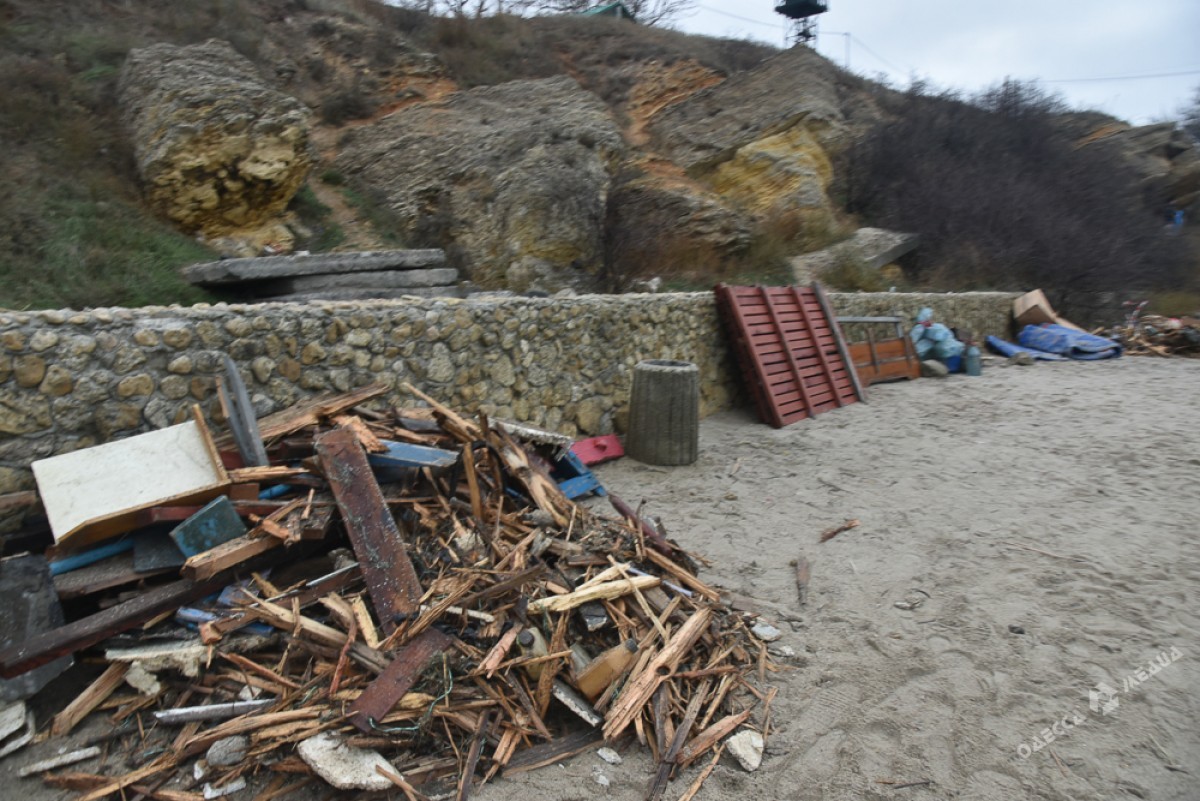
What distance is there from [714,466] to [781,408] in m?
1.99

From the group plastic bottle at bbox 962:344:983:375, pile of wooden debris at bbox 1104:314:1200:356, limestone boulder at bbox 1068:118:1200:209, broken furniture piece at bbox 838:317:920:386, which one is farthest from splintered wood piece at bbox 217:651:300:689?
limestone boulder at bbox 1068:118:1200:209

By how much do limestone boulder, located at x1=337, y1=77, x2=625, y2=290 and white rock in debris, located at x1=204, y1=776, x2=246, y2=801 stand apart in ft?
29.6

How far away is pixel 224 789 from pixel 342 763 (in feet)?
1.43

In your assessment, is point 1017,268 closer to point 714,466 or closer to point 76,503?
point 714,466

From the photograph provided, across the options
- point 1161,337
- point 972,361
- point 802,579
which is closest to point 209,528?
point 802,579

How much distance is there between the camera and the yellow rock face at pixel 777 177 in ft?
52.9

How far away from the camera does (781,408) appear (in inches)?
308

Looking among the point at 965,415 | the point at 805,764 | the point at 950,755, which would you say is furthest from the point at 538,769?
the point at 965,415

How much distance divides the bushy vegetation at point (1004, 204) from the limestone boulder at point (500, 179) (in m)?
8.61

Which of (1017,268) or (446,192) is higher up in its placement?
(446,192)

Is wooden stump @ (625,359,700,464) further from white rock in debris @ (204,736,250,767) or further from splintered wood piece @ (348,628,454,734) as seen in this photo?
white rock in debris @ (204,736,250,767)

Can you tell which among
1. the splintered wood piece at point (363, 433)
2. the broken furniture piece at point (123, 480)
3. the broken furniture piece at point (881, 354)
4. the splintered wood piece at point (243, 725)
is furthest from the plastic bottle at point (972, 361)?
the splintered wood piece at point (243, 725)

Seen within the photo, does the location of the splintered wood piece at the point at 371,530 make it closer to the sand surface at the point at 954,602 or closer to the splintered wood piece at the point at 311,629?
the splintered wood piece at the point at 311,629

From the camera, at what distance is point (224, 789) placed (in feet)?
7.56
